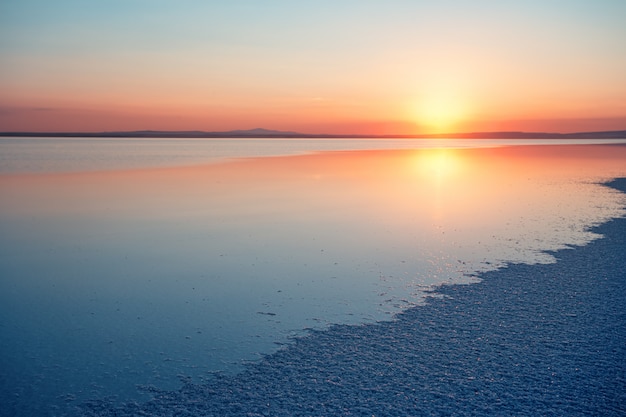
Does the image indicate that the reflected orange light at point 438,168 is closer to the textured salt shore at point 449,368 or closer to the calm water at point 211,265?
the calm water at point 211,265

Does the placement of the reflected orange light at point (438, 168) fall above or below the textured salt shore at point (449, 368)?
above

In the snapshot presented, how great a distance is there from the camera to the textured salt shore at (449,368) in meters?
6.20

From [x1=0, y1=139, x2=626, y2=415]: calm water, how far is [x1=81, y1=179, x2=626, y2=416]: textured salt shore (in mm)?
552

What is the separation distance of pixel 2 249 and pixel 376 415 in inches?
477

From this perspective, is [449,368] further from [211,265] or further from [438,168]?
[438,168]

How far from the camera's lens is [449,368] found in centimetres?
712

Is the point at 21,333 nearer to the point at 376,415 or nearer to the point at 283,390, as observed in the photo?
the point at 283,390

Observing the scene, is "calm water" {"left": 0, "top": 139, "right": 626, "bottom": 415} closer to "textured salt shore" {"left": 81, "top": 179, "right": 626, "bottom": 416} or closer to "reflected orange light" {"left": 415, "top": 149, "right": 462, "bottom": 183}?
"textured salt shore" {"left": 81, "top": 179, "right": 626, "bottom": 416}

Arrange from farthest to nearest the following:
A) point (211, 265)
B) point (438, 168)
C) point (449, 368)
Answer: point (438, 168)
point (211, 265)
point (449, 368)

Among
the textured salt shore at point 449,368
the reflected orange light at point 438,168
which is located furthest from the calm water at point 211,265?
the reflected orange light at point 438,168

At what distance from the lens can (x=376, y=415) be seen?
602cm

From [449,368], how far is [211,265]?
22.7 feet

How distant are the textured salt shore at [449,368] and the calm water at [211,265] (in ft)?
1.81

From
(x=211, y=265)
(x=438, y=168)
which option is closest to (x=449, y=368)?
(x=211, y=265)
